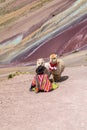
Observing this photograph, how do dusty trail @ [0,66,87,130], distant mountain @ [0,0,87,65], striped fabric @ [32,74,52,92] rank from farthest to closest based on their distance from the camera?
1. distant mountain @ [0,0,87,65]
2. striped fabric @ [32,74,52,92]
3. dusty trail @ [0,66,87,130]

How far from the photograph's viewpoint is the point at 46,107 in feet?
44.2

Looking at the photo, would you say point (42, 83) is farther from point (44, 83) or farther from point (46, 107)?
point (46, 107)

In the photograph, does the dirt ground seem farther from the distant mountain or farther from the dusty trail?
the distant mountain

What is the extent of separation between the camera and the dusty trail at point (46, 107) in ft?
38.8

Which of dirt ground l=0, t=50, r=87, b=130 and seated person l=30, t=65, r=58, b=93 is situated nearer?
dirt ground l=0, t=50, r=87, b=130

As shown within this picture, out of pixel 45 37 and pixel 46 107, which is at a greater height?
pixel 45 37

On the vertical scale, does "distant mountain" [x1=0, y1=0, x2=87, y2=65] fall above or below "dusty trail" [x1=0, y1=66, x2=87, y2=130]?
above

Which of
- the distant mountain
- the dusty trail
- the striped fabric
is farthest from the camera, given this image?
the distant mountain

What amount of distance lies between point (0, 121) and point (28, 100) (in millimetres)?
2068

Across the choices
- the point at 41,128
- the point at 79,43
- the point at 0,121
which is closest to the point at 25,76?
the point at 0,121

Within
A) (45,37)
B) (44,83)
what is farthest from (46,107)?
(45,37)

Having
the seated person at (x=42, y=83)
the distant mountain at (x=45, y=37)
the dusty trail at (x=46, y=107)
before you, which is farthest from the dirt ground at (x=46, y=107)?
the distant mountain at (x=45, y=37)

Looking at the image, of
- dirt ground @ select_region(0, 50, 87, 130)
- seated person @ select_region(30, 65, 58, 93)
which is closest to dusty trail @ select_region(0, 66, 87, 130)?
dirt ground @ select_region(0, 50, 87, 130)

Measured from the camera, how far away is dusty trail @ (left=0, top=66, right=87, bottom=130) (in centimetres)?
1184
